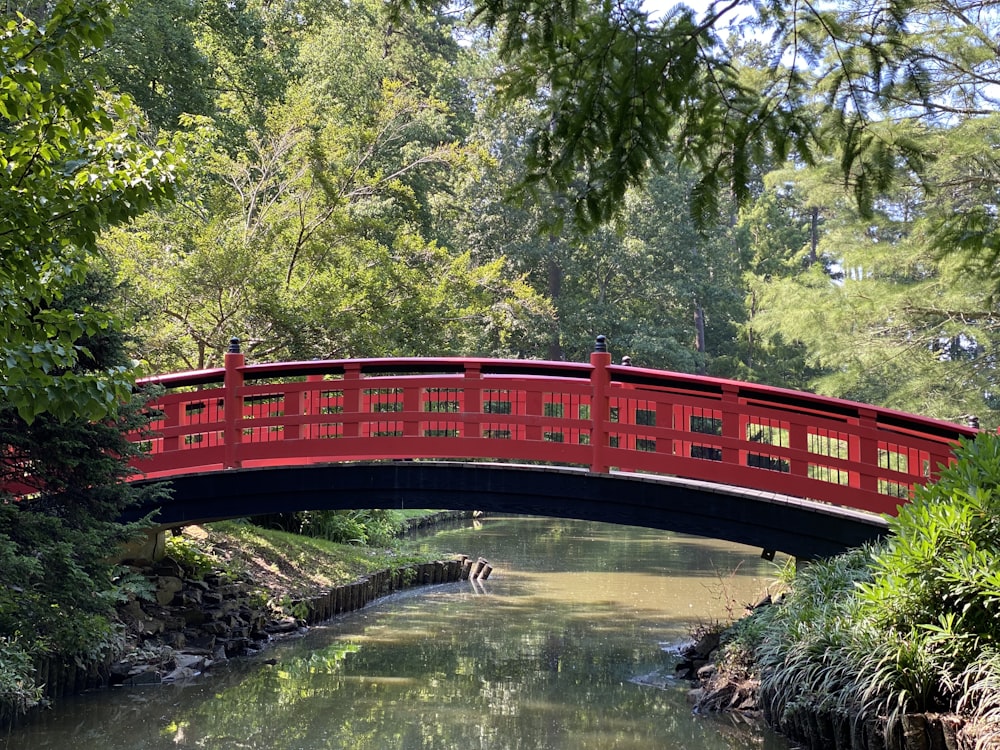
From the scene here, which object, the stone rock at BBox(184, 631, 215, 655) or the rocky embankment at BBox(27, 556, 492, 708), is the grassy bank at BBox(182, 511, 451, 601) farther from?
the stone rock at BBox(184, 631, 215, 655)

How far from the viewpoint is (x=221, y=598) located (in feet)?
33.1

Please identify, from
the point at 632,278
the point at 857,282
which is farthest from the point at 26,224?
the point at 632,278

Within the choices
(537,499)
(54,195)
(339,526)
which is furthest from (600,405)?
(339,526)

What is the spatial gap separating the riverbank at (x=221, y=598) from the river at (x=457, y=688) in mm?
202

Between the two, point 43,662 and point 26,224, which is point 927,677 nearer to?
point 26,224

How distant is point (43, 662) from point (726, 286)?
25558mm

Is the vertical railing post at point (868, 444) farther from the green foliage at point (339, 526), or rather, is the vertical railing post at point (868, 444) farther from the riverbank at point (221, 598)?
the green foliage at point (339, 526)

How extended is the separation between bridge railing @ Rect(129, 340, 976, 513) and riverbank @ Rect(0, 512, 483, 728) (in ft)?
3.72

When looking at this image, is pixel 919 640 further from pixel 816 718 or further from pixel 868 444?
pixel 868 444

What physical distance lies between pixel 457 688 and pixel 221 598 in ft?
8.50

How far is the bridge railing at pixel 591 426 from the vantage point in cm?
807

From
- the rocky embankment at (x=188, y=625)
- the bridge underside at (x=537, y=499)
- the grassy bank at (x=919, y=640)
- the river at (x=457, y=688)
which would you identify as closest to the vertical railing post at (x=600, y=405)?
the bridge underside at (x=537, y=499)

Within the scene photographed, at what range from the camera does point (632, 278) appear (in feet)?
100

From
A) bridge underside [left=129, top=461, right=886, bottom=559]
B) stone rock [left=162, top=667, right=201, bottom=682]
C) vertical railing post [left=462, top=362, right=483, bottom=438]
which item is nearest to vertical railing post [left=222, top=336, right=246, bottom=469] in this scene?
bridge underside [left=129, top=461, right=886, bottom=559]
